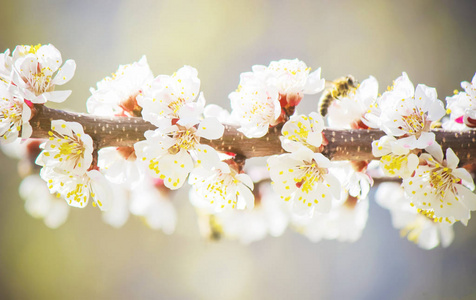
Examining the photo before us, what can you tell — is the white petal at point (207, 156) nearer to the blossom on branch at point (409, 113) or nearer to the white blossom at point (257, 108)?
the white blossom at point (257, 108)

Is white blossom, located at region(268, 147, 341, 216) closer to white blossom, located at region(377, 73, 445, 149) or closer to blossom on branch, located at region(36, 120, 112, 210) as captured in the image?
white blossom, located at region(377, 73, 445, 149)

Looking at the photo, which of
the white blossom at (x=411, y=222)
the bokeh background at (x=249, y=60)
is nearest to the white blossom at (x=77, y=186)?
the white blossom at (x=411, y=222)

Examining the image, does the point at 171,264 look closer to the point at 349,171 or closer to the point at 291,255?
the point at 291,255

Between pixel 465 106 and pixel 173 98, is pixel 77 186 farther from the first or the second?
pixel 465 106

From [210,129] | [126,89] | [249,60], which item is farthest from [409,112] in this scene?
[249,60]

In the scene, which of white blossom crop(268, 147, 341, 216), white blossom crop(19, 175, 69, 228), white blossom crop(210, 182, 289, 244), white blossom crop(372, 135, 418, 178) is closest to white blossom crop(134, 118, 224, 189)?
white blossom crop(268, 147, 341, 216)

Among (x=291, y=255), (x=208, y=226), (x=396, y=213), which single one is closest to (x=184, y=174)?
(x=208, y=226)
